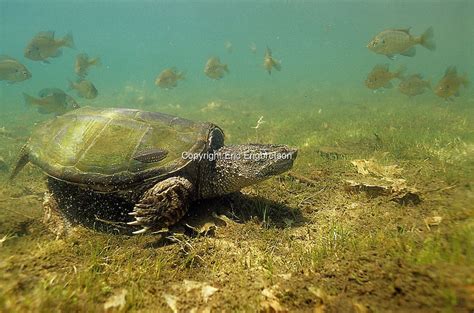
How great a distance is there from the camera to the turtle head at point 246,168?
3.85 metres

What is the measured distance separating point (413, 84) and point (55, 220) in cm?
1140

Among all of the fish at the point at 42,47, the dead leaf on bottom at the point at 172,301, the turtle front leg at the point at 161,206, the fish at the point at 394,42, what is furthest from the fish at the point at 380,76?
the fish at the point at 42,47

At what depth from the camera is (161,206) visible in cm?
337

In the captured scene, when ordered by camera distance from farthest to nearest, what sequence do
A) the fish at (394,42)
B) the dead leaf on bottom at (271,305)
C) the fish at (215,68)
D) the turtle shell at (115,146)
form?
the fish at (215,68) < the fish at (394,42) < the turtle shell at (115,146) < the dead leaf on bottom at (271,305)

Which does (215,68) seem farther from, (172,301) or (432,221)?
(172,301)

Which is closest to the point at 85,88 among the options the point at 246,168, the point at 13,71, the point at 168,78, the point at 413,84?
the point at 13,71

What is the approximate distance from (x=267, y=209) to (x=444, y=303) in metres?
2.60

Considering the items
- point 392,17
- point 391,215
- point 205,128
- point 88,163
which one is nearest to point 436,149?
point 391,215

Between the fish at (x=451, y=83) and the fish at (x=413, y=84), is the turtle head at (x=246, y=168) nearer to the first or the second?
the fish at (x=451, y=83)

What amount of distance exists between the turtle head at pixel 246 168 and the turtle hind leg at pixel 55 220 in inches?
70.3

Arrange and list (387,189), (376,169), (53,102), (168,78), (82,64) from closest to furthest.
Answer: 1. (387,189)
2. (376,169)
3. (53,102)
4. (82,64)
5. (168,78)

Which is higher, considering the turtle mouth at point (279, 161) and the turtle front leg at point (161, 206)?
the turtle mouth at point (279, 161)

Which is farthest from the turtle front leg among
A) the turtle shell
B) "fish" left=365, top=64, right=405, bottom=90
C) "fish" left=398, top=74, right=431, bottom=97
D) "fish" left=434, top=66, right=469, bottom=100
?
"fish" left=398, top=74, right=431, bottom=97

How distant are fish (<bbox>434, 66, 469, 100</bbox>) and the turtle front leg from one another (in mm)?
8763
